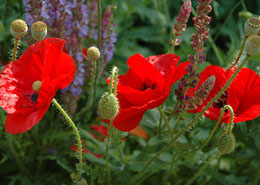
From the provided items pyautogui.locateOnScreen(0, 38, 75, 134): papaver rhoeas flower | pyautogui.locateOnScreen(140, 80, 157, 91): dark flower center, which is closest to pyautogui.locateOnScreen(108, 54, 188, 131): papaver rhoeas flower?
pyautogui.locateOnScreen(140, 80, 157, 91): dark flower center

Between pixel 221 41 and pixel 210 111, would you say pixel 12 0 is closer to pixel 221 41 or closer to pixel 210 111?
pixel 210 111

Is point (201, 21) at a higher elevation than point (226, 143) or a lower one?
higher

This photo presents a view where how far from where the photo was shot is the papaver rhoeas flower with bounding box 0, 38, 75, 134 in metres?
0.78

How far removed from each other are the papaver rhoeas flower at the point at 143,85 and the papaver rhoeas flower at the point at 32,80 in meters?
0.15

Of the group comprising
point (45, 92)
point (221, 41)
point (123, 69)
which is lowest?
point (221, 41)

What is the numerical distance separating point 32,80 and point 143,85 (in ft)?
0.94

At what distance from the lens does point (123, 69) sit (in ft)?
5.12

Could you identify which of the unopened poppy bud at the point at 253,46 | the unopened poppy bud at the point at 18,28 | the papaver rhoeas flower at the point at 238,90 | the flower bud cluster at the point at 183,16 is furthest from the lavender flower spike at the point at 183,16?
the unopened poppy bud at the point at 18,28

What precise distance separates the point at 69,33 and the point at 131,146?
0.55m

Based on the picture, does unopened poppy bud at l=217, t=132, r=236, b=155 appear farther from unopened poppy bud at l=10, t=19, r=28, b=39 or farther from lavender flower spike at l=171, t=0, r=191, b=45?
unopened poppy bud at l=10, t=19, r=28, b=39

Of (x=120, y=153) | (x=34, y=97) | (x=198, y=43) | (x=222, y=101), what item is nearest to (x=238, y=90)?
(x=222, y=101)

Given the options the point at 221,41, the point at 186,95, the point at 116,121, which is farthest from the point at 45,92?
the point at 221,41

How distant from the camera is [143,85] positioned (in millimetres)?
1005

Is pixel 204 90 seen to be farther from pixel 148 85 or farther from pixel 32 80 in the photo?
pixel 32 80
